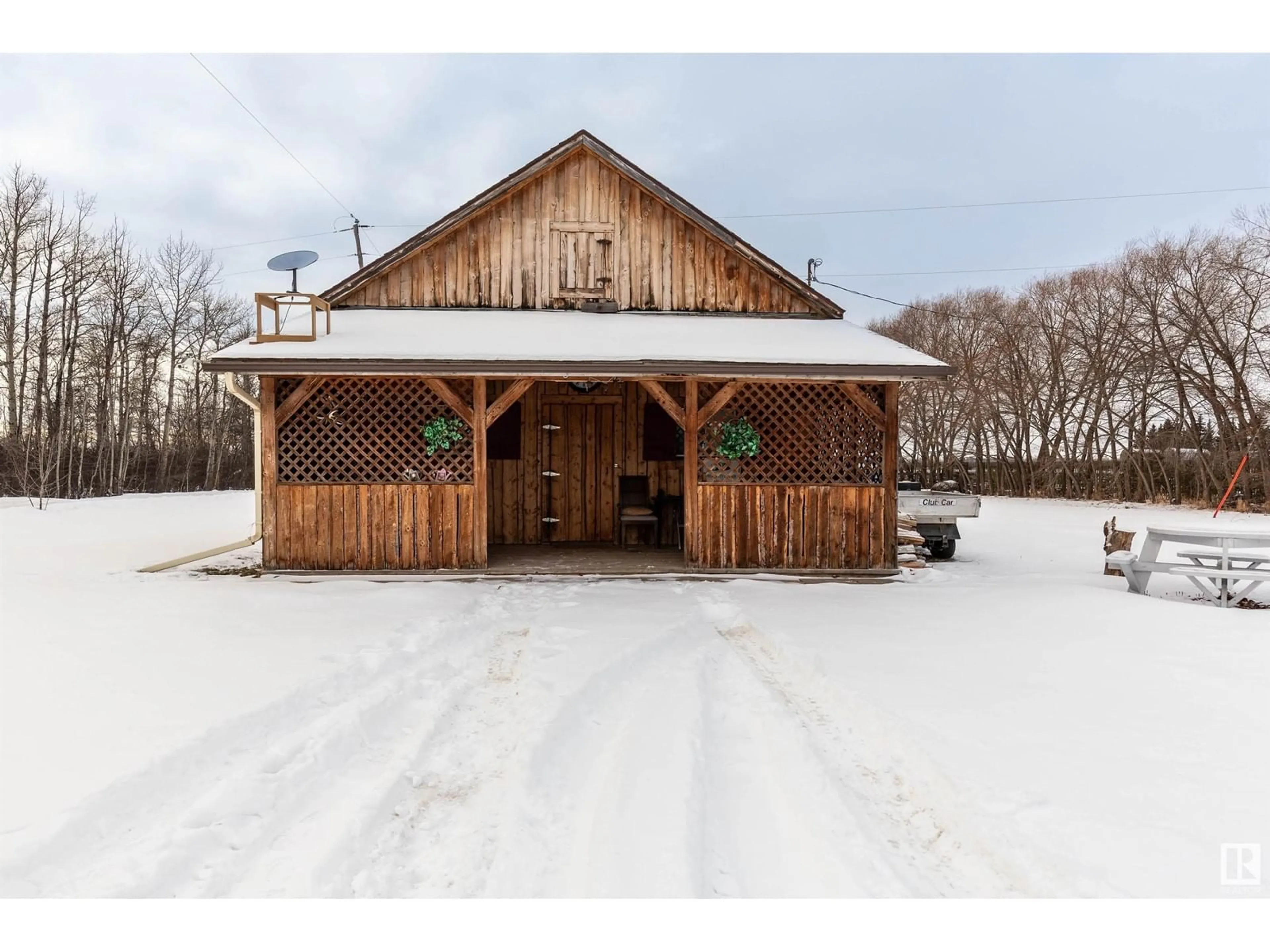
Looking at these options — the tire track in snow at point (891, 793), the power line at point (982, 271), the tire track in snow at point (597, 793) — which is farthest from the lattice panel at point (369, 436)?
the power line at point (982, 271)

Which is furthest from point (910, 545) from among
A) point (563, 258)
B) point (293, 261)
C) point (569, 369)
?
point (293, 261)

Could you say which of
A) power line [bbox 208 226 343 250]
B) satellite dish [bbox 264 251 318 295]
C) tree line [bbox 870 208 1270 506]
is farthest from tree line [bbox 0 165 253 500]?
tree line [bbox 870 208 1270 506]

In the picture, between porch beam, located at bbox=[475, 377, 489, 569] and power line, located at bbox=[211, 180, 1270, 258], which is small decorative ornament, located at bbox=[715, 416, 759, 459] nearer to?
porch beam, located at bbox=[475, 377, 489, 569]

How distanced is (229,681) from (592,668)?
2135 millimetres

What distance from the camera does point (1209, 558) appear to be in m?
6.30

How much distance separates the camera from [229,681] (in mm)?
3572

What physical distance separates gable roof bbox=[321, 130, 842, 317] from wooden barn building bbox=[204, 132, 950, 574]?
0.10 ft

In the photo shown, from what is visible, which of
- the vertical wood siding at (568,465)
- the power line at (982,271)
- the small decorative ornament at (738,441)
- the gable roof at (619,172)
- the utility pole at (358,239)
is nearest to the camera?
the small decorative ornament at (738,441)

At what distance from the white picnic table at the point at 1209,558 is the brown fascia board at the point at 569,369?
259cm

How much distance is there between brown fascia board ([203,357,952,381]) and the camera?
644 cm

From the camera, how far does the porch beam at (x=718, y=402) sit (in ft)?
23.5

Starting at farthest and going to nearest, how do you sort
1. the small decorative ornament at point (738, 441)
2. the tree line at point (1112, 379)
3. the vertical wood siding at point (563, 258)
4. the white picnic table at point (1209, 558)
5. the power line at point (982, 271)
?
the power line at point (982, 271)
the tree line at point (1112, 379)
the vertical wood siding at point (563, 258)
the small decorative ornament at point (738, 441)
the white picnic table at point (1209, 558)

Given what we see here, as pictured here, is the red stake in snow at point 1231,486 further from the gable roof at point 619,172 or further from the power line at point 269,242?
the power line at point 269,242

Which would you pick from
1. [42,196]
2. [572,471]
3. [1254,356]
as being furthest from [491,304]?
[1254,356]
